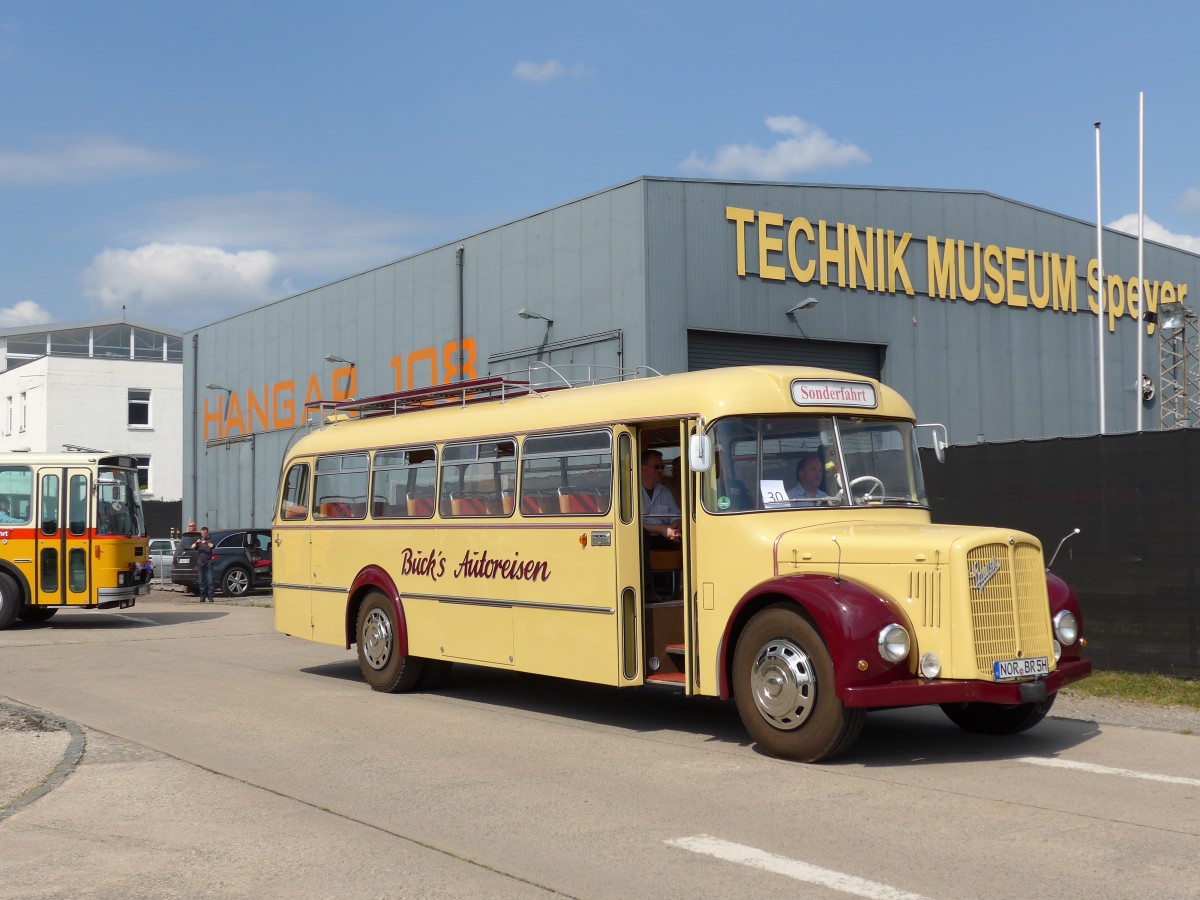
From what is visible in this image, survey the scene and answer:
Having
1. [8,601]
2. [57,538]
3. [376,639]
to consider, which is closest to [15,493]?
[57,538]

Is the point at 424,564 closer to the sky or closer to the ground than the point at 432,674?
closer to the sky

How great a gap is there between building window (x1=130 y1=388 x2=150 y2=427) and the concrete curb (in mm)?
50096

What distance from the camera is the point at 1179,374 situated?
116 feet

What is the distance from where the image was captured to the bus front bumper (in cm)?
816

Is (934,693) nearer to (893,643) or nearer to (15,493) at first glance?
(893,643)

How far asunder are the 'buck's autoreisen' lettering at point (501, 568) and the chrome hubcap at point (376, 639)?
4.49 ft

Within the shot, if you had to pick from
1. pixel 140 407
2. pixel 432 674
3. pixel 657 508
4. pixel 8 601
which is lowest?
pixel 432 674

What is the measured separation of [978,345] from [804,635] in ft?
77.6

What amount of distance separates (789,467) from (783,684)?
163 cm


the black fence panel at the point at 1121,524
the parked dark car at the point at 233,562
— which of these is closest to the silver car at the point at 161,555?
the parked dark car at the point at 233,562

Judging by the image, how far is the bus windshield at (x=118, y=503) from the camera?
22.4 m

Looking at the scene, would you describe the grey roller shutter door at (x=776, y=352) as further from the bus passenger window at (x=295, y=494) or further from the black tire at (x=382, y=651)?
the black tire at (x=382, y=651)

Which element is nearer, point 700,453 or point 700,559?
point 700,453

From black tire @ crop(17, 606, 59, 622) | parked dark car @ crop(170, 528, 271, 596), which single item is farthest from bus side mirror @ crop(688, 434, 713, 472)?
parked dark car @ crop(170, 528, 271, 596)
